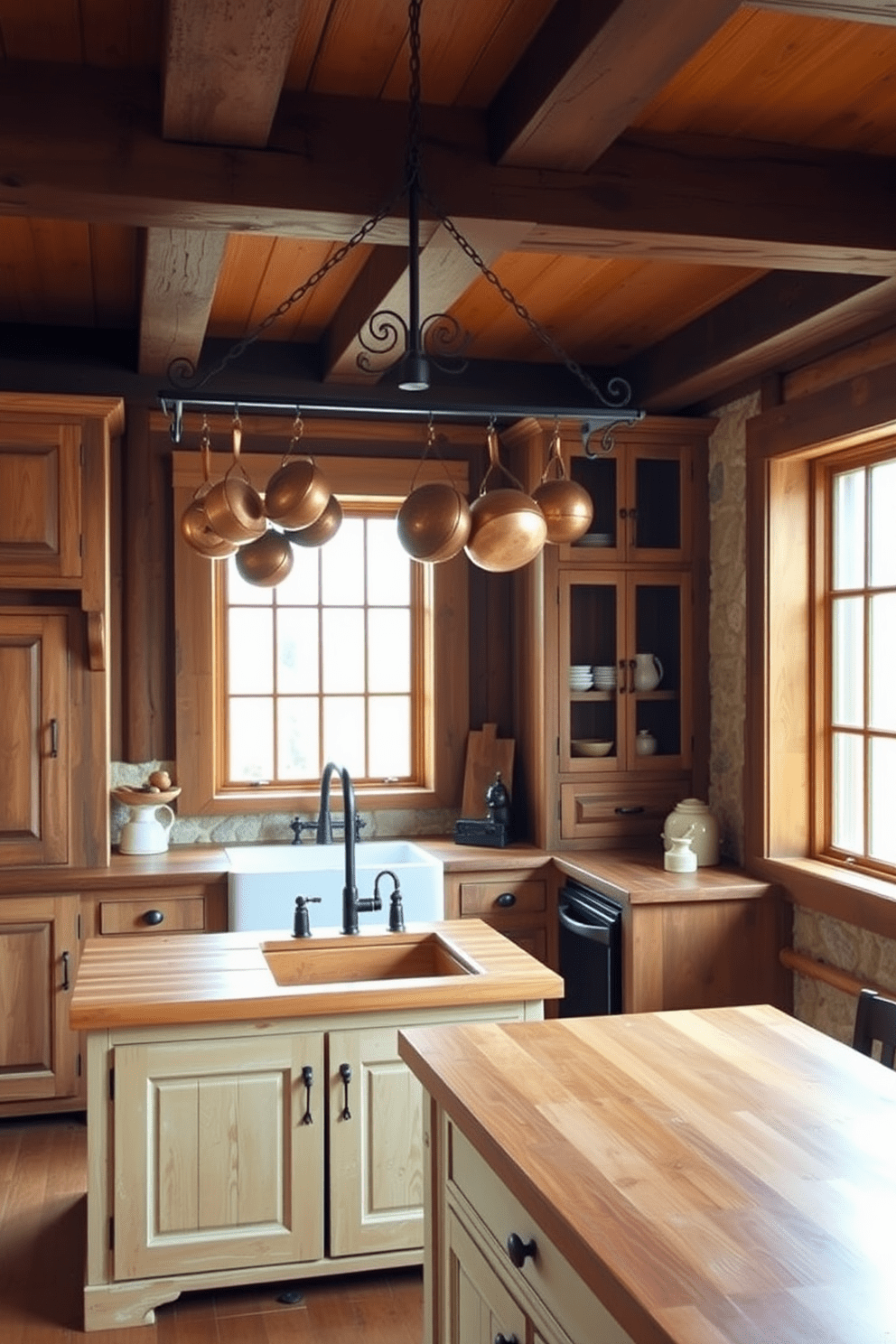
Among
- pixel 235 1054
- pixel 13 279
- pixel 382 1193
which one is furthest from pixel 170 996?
pixel 13 279

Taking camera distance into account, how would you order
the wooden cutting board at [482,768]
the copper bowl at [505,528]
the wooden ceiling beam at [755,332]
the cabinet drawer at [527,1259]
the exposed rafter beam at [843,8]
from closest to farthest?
the cabinet drawer at [527,1259] < the exposed rafter beam at [843,8] < the copper bowl at [505,528] < the wooden ceiling beam at [755,332] < the wooden cutting board at [482,768]

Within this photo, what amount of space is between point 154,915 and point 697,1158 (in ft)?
9.46

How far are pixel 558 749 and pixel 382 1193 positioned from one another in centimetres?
203

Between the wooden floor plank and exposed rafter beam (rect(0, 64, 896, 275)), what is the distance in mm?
2473

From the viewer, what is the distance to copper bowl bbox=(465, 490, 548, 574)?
2.51 m

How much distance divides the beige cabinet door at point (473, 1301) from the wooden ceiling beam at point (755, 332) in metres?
2.56

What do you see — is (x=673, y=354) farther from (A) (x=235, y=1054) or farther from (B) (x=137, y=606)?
(A) (x=235, y=1054)

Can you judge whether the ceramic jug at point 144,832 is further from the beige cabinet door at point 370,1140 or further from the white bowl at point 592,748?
the beige cabinet door at point 370,1140

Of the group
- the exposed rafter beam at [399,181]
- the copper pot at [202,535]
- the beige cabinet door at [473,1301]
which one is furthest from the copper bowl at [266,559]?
the beige cabinet door at [473,1301]

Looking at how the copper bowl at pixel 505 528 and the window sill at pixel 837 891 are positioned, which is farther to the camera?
the window sill at pixel 837 891

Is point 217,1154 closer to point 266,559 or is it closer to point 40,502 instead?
point 266,559

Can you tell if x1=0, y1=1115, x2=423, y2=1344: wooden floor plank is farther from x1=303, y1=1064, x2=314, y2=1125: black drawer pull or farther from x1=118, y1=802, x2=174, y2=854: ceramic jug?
x1=118, y1=802, x2=174, y2=854: ceramic jug

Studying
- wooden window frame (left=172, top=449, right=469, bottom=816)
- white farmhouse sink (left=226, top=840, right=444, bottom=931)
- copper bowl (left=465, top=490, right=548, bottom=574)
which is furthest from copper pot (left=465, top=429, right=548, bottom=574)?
wooden window frame (left=172, top=449, right=469, bottom=816)

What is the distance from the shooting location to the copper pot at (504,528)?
251cm
